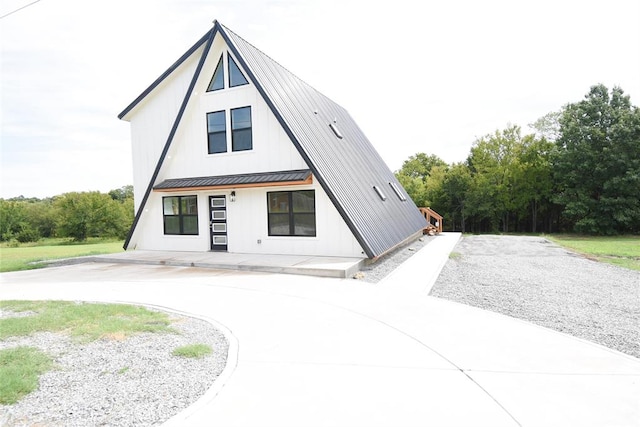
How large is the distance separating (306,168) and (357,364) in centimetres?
696

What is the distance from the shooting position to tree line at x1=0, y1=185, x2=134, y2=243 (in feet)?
106

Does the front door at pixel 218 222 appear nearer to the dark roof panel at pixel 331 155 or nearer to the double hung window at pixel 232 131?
the double hung window at pixel 232 131

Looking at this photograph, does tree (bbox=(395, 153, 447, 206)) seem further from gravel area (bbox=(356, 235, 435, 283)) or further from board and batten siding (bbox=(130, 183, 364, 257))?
board and batten siding (bbox=(130, 183, 364, 257))

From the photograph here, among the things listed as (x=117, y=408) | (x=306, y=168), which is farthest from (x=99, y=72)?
(x=117, y=408)

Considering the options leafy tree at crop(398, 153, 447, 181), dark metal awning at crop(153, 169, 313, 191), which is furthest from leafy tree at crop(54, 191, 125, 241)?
leafy tree at crop(398, 153, 447, 181)

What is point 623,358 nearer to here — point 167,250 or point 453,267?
point 453,267

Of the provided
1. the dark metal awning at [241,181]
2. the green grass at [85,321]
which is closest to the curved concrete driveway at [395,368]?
the green grass at [85,321]

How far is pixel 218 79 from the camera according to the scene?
11.1 metres

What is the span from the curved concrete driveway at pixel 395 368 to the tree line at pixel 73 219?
31.8 meters

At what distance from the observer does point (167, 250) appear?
40.1 ft

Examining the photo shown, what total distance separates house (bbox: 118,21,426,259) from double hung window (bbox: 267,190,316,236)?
3 centimetres

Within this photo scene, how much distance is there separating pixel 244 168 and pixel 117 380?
8154mm

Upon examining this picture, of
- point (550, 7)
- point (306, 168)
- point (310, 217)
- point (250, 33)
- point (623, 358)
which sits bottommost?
point (623, 358)

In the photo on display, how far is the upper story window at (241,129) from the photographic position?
10719mm
